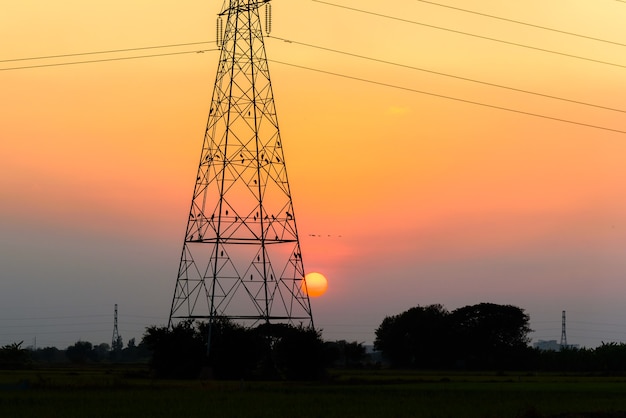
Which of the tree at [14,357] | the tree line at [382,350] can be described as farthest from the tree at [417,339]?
the tree at [14,357]

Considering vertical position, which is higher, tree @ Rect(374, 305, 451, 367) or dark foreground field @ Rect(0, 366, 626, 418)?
tree @ Rect(374, 305, 451, 367)

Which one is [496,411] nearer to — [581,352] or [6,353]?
[6,353]

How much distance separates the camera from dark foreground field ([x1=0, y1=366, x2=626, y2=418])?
55.2 meters

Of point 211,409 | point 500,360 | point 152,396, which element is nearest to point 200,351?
point 152,396

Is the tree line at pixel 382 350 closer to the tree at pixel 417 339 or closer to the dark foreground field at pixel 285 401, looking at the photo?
the tree at pixel 417 339

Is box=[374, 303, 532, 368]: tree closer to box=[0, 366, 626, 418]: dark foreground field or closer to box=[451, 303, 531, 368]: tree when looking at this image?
box=[451, 303, 531, 368]: tree

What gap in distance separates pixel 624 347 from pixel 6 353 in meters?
96.5

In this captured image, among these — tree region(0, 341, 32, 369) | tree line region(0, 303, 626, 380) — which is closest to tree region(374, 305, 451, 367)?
tree line region(0, 303, 626, 380)

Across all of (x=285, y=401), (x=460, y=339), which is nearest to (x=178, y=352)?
(x=285, y=401)

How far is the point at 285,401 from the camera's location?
64000mm

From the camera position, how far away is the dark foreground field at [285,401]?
55.2 metres

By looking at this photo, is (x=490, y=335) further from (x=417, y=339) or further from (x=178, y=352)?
(x=178, y=352)

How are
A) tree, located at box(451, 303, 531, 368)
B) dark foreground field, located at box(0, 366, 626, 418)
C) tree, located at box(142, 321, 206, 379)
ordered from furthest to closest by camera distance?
tree, located at box(451, 303, 531, 368)
tree, located at box(142, 321, 206, 379)
dark foreground field, located at box(0, 366, 626, 418)

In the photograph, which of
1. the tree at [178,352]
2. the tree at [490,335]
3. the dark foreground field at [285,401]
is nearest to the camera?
the dark foreground field at [285,401]
